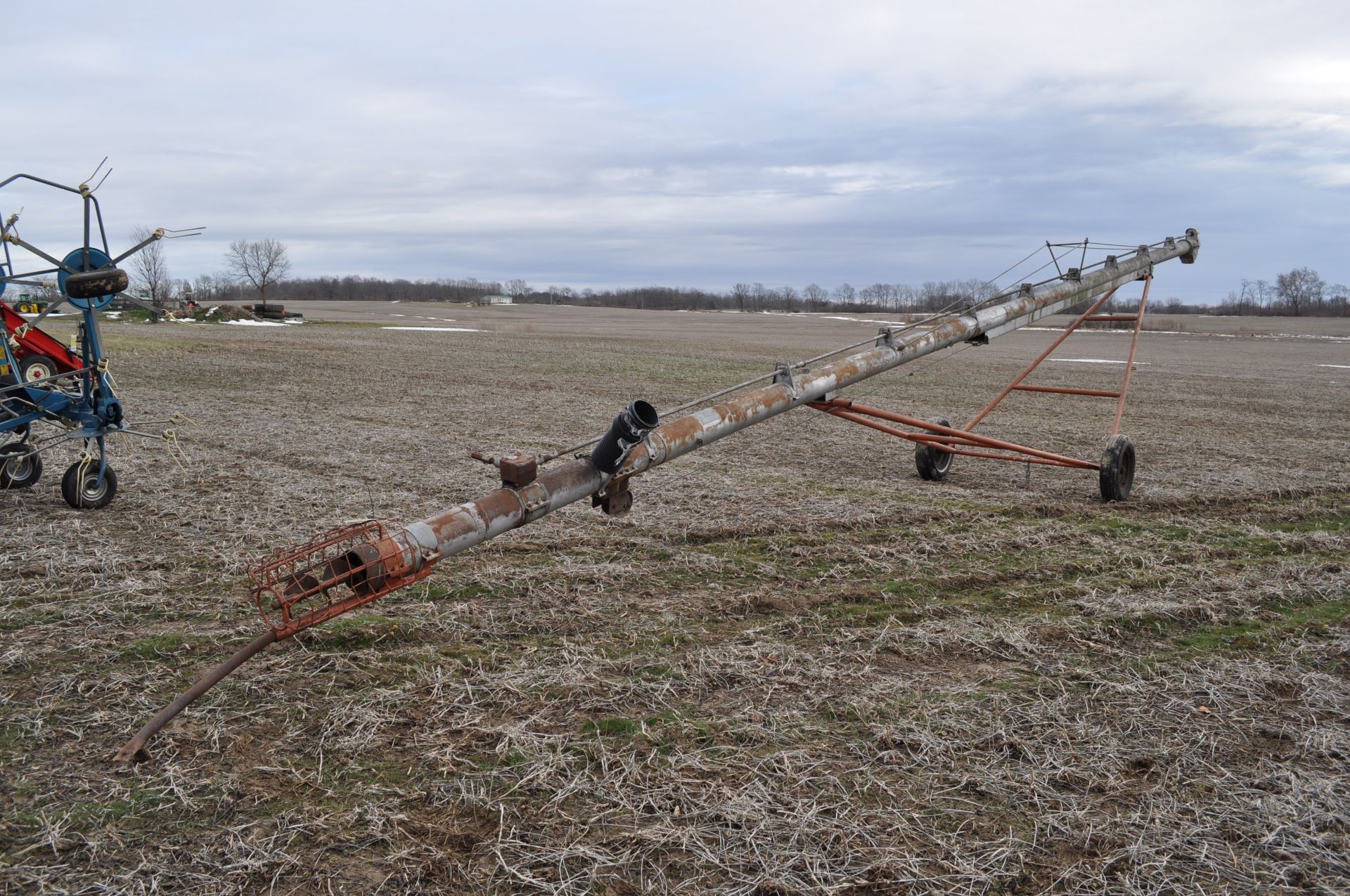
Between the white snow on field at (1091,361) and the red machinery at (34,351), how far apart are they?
3461 centimetres

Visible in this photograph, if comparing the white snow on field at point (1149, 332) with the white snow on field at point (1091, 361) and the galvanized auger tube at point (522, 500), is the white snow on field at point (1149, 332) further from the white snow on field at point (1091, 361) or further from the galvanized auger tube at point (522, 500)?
the galvanized auger tube at point (522, 500)

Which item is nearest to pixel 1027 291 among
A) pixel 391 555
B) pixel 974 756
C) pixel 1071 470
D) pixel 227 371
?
pixel 1071 470

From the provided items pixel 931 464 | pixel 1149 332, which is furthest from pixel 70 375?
pixel 1149 332

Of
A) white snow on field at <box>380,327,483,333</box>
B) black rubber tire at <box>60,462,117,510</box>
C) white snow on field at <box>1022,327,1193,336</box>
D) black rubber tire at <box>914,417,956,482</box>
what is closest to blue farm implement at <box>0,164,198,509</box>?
black rubber tire at <box>60,462,117,510</box>

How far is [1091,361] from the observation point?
36625 millimetres

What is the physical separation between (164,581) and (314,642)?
2.12 meters

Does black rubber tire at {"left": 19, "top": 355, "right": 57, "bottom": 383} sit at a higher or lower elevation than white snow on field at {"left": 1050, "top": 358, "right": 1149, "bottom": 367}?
higher

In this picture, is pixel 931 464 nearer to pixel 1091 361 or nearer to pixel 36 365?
pixel 36 365

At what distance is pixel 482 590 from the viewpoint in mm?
7180

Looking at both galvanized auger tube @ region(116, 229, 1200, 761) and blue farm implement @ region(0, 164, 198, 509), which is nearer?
galvanized auger tube @ region(116, 229, 1200, 761)

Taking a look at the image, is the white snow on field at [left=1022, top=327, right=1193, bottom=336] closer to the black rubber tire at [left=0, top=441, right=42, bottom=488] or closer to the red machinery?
the red machinery

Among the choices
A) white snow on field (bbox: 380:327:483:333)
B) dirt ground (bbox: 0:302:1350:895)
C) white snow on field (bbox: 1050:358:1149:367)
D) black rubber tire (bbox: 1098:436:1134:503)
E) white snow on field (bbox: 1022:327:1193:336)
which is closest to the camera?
dirt ground (bbox: 0:302:1350:895)

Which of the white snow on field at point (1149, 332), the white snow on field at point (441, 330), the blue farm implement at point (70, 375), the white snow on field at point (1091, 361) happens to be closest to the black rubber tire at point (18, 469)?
the blue farm implement at point (70, 375)

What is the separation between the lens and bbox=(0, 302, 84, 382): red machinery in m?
9.71
